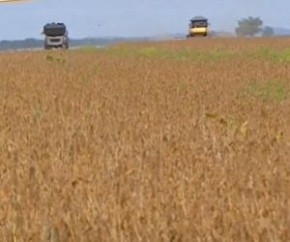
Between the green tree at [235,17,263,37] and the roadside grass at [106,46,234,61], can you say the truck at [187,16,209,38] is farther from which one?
the green tree at [235,17,263,37]

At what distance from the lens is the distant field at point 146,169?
3.25 metres

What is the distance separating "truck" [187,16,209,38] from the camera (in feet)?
200

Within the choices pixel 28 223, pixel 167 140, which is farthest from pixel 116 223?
pixel 167 140

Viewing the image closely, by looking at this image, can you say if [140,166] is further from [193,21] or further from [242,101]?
[193,21]

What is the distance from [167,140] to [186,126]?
23.1 inches

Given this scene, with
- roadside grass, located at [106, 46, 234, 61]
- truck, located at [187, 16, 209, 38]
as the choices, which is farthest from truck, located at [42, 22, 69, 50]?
roadside grass, located at [106, 46, 234, 61]

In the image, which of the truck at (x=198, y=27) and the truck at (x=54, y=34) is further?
the truck at (x=198, y=27)

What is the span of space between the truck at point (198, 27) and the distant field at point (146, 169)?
5339 centimetres

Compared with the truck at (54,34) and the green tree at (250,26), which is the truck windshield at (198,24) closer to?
the truck at (54,34)

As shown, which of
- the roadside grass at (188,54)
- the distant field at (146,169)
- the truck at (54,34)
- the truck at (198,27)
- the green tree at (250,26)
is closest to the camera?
the distant field at (146,169)

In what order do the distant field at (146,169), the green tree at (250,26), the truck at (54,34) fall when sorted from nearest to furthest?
1. the distant field at (146,169)
2. the truck at (54,34)
3. the green tree at (250,26)

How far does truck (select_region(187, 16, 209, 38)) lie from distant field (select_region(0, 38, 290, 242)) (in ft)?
175

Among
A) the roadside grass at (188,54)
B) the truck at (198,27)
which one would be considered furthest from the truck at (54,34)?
the roadside grass at (188,54)

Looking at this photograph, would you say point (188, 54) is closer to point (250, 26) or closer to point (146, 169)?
point (146, 169)
